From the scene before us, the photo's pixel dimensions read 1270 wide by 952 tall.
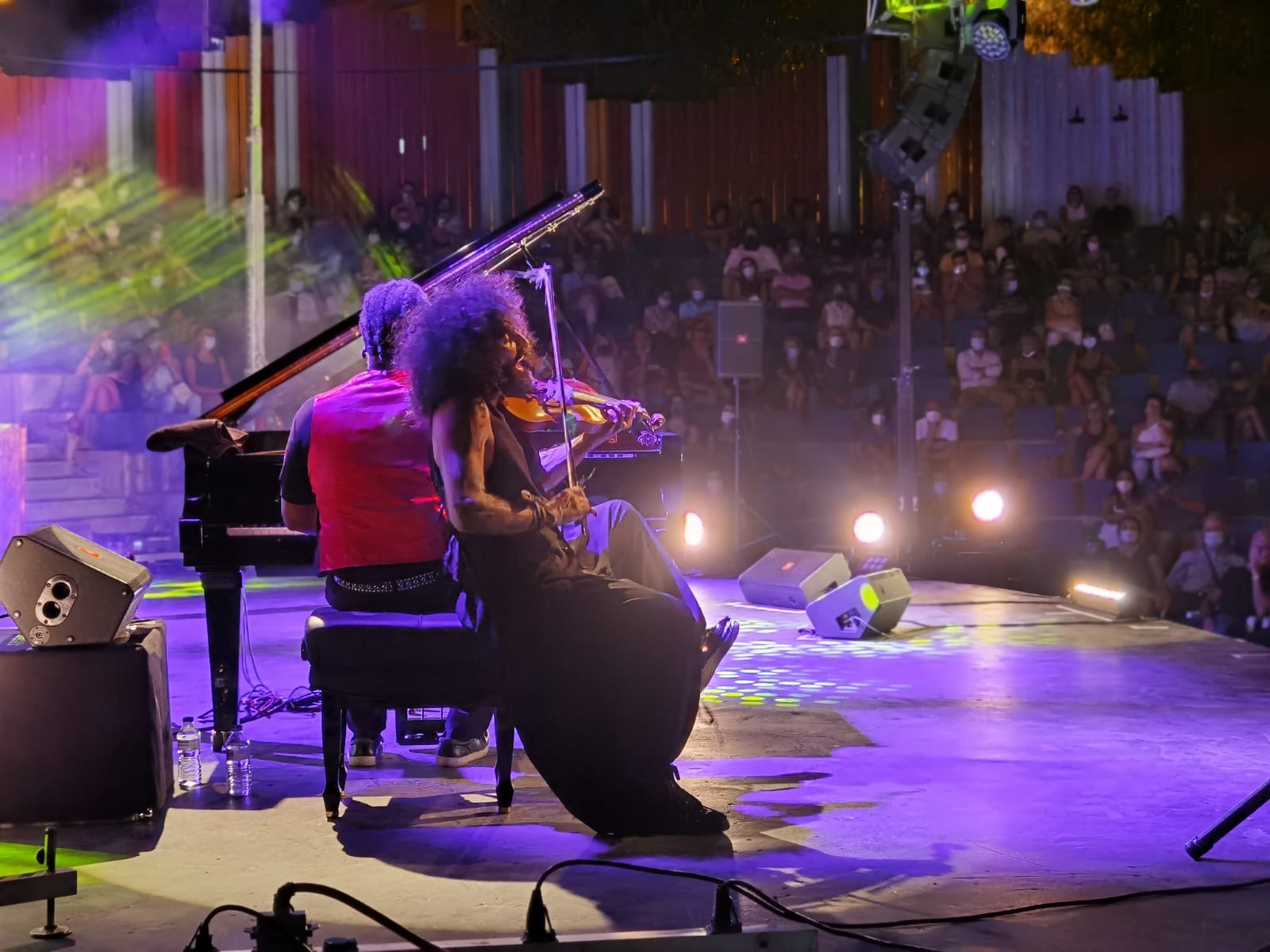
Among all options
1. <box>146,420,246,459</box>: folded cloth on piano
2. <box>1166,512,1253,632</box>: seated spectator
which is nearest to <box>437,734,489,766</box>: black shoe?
<box>146,420,246,459</box>: folded cloth on piano

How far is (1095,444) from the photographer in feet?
40.6

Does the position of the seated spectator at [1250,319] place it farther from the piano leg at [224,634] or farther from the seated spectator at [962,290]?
the piano leg at [224,634]

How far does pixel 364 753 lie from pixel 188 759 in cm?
60

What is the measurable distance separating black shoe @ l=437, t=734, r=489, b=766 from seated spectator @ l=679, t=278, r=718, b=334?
367 inches

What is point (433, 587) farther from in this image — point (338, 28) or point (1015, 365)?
point (338, 28)

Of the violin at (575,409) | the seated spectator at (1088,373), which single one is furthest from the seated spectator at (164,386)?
the violin at (575,409)

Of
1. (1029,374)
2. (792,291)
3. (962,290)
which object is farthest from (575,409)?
(962,290)

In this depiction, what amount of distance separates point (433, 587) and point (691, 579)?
6.58 m

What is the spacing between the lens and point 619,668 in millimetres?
3908

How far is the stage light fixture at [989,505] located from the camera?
11648 millimetres

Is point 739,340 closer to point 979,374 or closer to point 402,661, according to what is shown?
point 979,374

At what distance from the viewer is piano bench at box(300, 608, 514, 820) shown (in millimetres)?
4016

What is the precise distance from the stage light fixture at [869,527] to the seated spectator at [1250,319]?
15.4 feet

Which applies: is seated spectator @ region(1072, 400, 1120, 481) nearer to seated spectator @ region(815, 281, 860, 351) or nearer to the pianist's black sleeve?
seated spectator @ region(815, 281, 860, 351)
